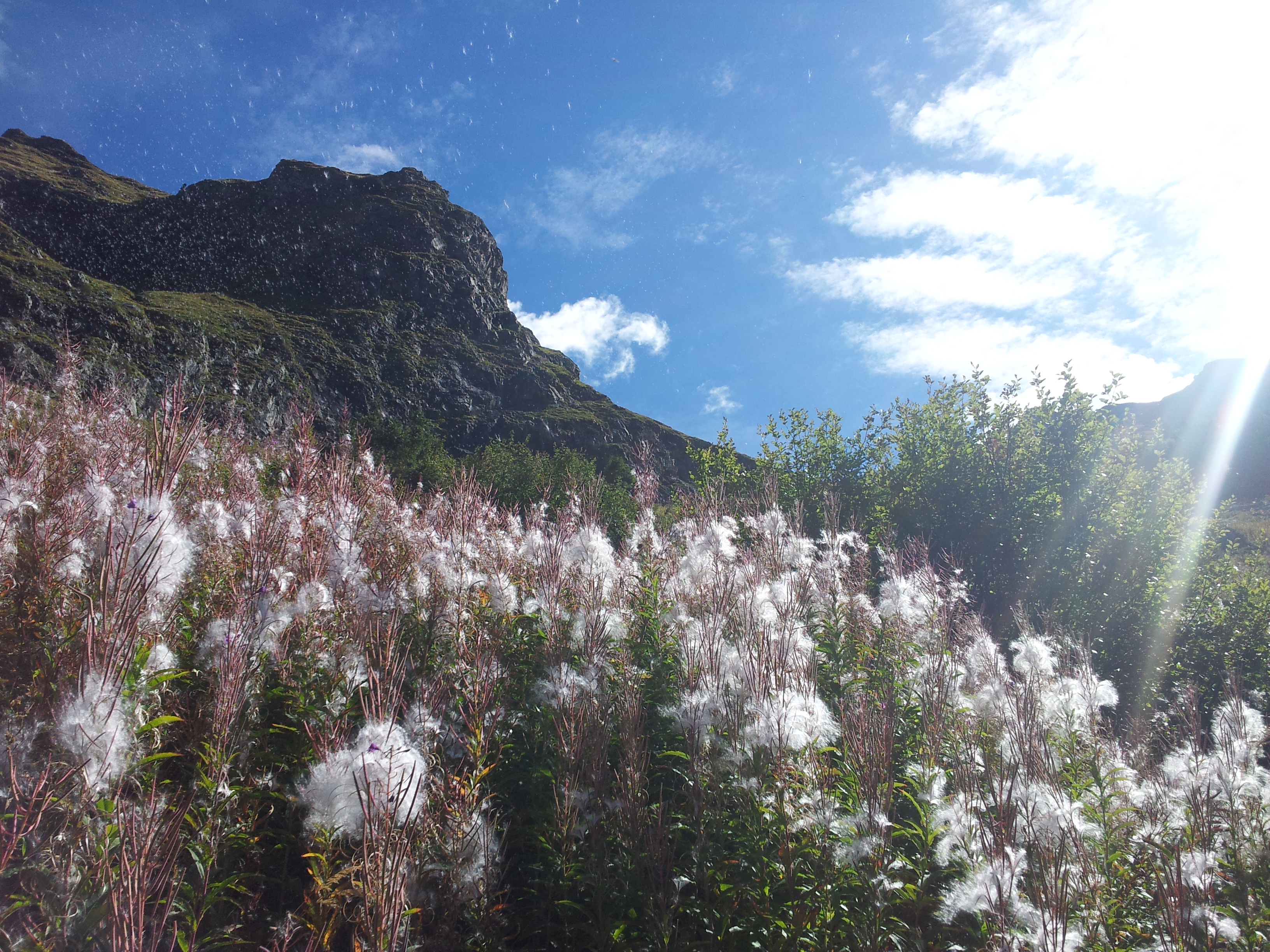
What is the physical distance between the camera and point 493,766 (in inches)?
135

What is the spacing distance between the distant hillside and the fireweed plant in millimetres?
66105

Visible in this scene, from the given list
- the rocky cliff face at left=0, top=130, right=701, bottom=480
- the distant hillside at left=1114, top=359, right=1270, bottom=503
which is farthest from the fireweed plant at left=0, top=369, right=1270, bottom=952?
the distant hillside at left=1114, top=359, right=1270, bottom=503

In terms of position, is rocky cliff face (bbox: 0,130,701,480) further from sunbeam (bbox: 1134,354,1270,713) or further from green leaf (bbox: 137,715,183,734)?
green leaf (bbox: 137,715,183,734)

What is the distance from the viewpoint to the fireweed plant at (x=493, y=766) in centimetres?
228

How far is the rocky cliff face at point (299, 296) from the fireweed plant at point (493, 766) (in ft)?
181

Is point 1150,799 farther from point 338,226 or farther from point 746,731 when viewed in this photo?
point 338,226

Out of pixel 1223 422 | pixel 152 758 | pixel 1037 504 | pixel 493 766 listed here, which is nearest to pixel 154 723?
pixel 152 758

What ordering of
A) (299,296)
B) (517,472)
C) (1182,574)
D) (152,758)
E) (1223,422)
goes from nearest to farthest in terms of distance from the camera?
(152,758), (1182,574), (517,472), (1223,422), (299,296)

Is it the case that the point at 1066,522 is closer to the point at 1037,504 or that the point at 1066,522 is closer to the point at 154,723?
the point at 1037,504

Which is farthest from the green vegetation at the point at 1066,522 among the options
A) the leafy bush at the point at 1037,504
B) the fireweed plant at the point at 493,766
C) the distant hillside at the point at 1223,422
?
the distant hillside at the point at 1223,422

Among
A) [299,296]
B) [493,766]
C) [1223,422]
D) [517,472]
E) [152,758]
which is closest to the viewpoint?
[152,758]

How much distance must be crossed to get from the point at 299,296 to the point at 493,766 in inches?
4571

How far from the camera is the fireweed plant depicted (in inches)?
89.7

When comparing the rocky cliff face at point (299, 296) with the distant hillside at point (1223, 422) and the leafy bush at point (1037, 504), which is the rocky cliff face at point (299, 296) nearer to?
the leafy bush at point (1037, 504)
